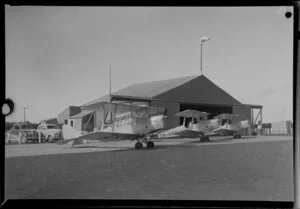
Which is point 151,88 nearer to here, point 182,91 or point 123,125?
point 182,91

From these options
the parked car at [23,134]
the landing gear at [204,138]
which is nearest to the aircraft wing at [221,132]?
the landing gear at [204,138]

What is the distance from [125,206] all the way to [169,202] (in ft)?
2.39

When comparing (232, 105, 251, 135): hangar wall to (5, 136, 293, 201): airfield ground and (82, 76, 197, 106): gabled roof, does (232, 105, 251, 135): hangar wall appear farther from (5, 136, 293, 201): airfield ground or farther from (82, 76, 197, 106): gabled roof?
(82, 76, 197, 106): gabled roof

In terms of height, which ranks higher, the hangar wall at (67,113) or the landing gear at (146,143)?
the hangar wall at (67,113)

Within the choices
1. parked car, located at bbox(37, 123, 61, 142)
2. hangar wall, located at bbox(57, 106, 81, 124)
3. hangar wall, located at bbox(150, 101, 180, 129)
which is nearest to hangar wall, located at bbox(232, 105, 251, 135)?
hangar wall, located at bbox(150, 101, 180, 129)

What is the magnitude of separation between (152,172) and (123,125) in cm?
375

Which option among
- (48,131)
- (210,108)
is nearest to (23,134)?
(48,131)

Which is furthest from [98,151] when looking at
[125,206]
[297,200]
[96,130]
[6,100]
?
[297,200]

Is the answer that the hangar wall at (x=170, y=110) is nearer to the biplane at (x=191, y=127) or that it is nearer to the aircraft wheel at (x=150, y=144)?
the biplane at (x=191, y=127)

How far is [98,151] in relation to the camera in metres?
8.19

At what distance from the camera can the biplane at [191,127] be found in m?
9.23

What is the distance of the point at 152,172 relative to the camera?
6352 mm

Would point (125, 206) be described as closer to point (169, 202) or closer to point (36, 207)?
point (169, 202)

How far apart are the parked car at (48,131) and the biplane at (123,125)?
210 millimetres
